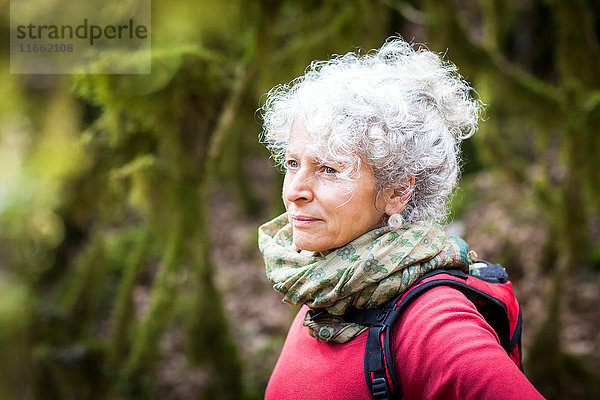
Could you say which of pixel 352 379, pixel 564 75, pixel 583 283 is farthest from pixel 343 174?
pixel 583 283

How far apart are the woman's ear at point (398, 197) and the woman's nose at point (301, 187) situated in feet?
0.66

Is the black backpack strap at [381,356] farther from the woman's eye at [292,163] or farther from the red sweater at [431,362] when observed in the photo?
the woman's eye at [292,163]

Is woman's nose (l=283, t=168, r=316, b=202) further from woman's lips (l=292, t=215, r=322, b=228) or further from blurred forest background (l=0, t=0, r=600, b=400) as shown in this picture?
blurred forest background (l=0, t=0, r=600, b=400)

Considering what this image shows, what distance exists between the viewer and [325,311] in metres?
1.28

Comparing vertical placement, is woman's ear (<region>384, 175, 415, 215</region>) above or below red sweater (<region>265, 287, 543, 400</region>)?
above

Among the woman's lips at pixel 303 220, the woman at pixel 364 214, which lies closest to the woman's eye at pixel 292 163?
the woman at pixel 364 214

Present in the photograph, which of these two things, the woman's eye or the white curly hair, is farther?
the woman's eye

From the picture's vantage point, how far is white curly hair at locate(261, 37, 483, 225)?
49.0 inches

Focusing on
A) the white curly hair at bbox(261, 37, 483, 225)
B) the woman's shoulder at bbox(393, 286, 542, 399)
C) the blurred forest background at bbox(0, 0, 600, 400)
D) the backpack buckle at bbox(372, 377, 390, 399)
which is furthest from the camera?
the blurred forest background at bbox(0, 0, 600, 400)

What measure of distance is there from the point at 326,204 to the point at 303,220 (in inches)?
3.1

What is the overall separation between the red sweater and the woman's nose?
0.38 meters

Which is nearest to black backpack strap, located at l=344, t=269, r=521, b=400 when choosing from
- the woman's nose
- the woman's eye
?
the woman's nose

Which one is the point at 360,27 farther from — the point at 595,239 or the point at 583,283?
the point at 595,239

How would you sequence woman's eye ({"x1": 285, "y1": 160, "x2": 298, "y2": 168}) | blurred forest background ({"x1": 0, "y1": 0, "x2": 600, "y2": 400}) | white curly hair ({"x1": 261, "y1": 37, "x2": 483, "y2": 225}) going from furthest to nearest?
blurred forest background ({"x1": 0, "y1": 0, "x2": 600, "y2": 400})
woman's eye ({"x1": 285, "y1": 160, "x2": 298, "y2": 168})
white curly hair ({"x1": 261, "y1": 37, "x2": 483, "y2": 225})
